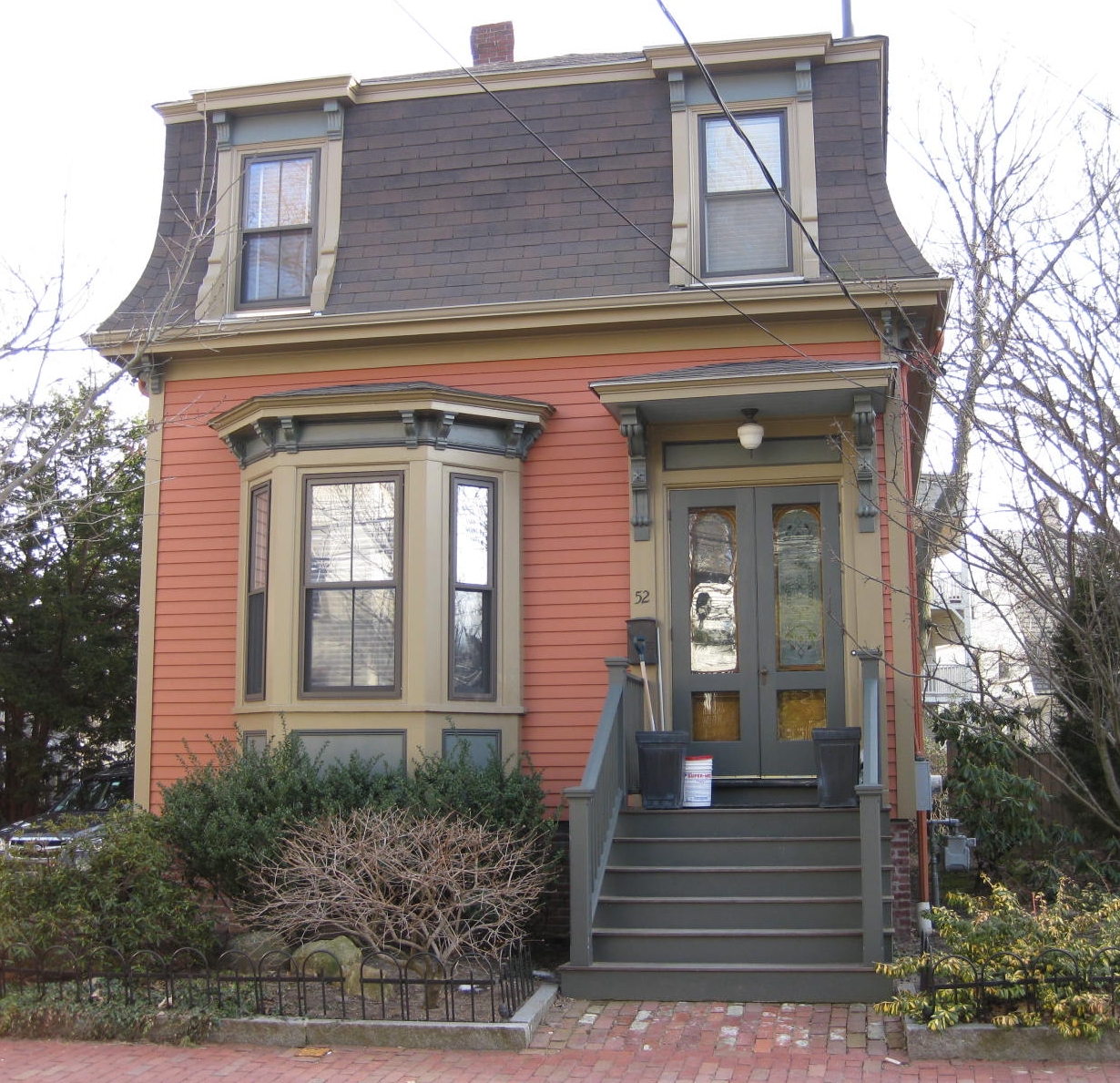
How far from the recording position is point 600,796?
8.41 meters

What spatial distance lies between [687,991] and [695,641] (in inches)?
120

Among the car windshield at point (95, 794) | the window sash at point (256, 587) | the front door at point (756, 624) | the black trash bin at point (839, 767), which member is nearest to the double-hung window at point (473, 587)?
the front door at point (756, 624)

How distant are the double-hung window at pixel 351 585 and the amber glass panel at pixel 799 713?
294 centimetres

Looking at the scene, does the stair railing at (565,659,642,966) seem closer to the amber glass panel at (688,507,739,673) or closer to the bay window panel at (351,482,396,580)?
the amber glass panel at (688,507,739,673)

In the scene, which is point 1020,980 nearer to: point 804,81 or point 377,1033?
point 377,1033

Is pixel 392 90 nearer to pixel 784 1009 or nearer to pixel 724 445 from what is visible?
pixel 724 445

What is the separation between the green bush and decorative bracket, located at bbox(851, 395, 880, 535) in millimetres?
3134

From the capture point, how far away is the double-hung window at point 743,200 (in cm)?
1066

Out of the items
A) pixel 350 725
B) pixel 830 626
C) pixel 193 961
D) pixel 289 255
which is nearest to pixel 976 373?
pixel 830 626

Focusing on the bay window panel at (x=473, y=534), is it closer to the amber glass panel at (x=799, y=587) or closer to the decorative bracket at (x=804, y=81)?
the amber glass panel at (x=799, y=587)

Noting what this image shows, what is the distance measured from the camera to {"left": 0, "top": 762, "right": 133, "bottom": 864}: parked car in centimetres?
833

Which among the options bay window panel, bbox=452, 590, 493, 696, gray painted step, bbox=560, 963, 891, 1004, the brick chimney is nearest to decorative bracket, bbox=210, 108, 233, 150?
the brick chimney

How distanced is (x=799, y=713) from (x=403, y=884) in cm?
350

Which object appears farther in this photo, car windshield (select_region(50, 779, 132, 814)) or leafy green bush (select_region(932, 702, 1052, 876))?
car windshield (select_region(50, 779, 132, 814))
